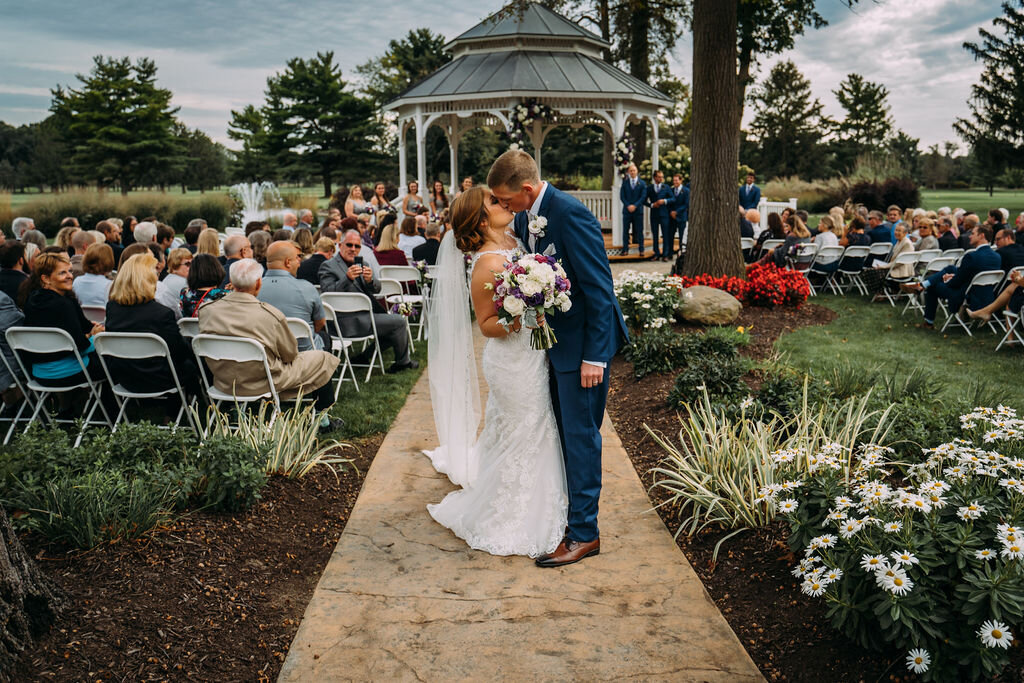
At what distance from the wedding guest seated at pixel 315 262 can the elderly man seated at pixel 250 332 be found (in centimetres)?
261

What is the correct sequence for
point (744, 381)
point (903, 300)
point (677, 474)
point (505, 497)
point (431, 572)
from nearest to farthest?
point (431, 572) → point (505, 497) → point (677, 474) → point (744, 381) → point (903, 300)

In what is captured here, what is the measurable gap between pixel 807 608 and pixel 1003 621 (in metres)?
0.92

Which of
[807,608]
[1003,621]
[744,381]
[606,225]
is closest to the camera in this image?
[1003,621]

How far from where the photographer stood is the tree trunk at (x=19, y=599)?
281cm

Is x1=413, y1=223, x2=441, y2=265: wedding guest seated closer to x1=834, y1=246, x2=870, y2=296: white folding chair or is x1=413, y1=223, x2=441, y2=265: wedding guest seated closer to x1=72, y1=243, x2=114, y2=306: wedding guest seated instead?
x1=72, y1=243, x2=114, y2=306: wedding guest seated

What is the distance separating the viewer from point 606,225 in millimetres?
20656

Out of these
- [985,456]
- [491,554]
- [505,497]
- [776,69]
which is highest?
[776,69]

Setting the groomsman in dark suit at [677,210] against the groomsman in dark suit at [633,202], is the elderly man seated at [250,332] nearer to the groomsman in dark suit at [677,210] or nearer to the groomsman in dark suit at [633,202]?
the groomsman in dark suit at [677,210]

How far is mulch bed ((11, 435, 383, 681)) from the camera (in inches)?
117

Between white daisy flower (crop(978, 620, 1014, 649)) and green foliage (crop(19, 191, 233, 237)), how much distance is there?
28.7 m

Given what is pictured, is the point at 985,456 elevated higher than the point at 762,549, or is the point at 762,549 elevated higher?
the point at 985,456

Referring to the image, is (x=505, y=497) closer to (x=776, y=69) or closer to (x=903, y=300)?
(x=903, y=300)

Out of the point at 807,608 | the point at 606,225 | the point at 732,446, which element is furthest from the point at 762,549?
the point at 606,225

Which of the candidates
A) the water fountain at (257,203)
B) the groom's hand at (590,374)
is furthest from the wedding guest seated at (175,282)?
the water fountain at (257,203)
